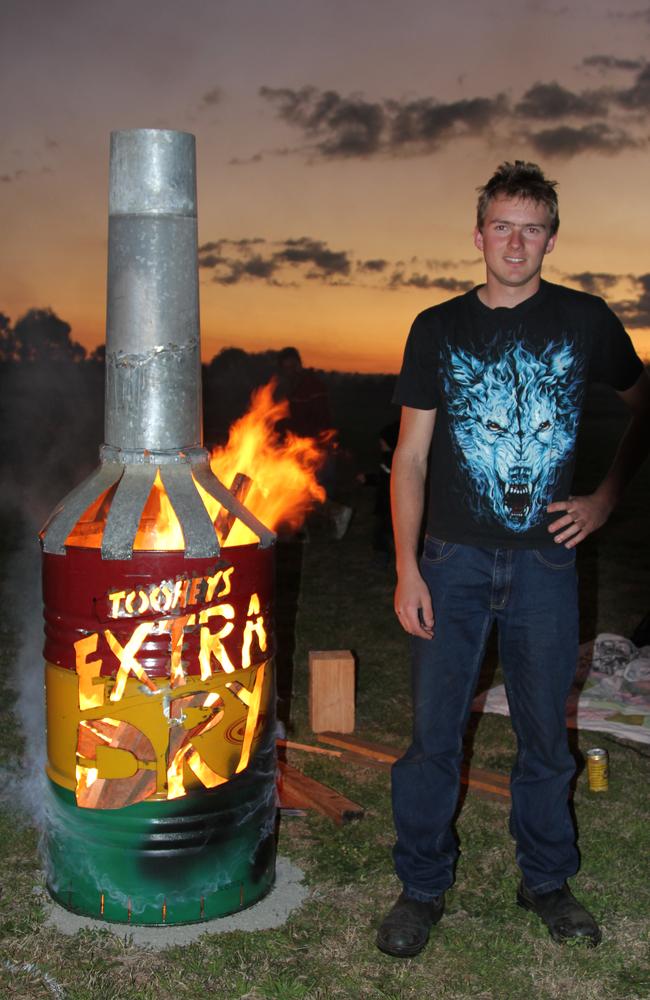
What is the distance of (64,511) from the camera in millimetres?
3963

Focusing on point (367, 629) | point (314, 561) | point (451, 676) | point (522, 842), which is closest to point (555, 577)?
point (451, 676)

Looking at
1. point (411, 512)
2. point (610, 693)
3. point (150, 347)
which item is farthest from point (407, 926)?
point (610, 693)

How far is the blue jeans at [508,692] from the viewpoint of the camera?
3.79 m

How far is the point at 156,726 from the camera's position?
3.82m

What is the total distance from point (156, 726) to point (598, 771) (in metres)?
2.70

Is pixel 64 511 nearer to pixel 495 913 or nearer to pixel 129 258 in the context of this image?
pixel 129 258

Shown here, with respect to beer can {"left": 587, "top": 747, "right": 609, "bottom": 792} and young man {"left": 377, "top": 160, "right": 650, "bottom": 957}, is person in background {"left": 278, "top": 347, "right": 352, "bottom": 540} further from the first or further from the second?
young man {"left": 377, "top": 160, "right": 650, "bottom": 957}

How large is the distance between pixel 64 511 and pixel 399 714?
3.48 m

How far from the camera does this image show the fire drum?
3807 mm

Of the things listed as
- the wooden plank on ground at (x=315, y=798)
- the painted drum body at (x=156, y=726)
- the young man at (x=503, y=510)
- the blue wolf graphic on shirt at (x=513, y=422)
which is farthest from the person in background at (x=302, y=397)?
the blue wolf graphic on shirt at (x=513, y=422)

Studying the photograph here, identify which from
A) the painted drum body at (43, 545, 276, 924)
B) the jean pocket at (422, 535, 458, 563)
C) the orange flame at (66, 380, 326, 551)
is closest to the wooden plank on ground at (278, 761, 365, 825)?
the painted drum body at (43, 545, 276, 924)

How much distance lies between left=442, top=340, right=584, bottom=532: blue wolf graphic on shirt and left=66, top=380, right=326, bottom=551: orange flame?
88 centimetres

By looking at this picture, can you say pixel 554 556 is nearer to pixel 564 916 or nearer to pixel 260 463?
pixel 564 916

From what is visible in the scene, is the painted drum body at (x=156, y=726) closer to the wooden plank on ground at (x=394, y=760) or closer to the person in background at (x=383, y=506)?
the wooden plank on ground at (x=394, y=760)
